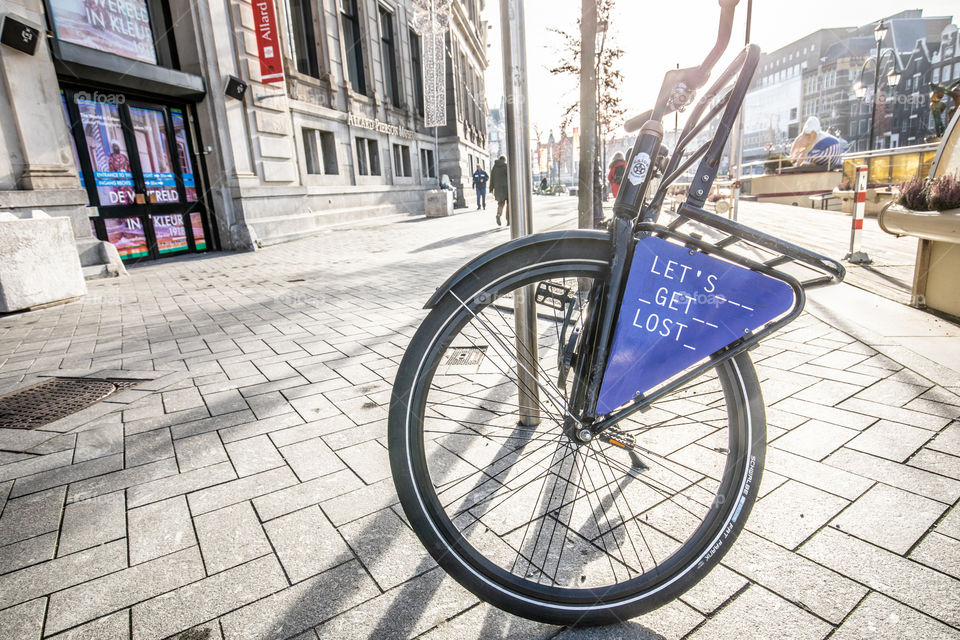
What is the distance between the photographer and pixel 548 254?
145 cm

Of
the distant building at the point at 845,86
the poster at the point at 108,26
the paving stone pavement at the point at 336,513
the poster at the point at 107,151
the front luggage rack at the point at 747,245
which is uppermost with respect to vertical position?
the distant building at the point at 845,86

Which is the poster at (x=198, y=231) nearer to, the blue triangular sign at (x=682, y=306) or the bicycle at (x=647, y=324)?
the bicycle at (x=647, y=324)

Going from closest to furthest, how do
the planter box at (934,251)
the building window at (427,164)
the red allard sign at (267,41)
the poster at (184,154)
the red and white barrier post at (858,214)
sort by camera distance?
the planter box at (934,251)
the red and white barrier post at (858,214)
the poster at (184,154)
the red allard sign at (267,41)
the building window at (427,164)

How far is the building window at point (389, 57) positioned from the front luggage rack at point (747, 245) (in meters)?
22.7

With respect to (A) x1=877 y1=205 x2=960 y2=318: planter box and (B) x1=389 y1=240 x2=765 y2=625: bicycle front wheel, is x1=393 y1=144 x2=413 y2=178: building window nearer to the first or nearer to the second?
(A) x1=877 y1=205 x2=960 y2=318: planter box

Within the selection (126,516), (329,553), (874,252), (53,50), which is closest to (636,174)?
(329,553)

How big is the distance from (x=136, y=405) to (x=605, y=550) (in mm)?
3112

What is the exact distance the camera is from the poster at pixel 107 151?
32.0ft

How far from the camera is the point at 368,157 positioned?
65.4 ft

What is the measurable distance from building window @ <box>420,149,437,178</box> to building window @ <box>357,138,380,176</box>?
517cm

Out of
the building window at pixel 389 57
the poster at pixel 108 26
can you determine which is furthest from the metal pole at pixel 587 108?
the building window at pixel 389 57

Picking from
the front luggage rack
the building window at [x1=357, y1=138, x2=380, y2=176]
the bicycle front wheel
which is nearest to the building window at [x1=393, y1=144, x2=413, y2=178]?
the building window at [x1=357, y1=138, x2=380, y2=176]

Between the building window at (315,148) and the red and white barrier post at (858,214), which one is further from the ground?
the building window at (315,148)

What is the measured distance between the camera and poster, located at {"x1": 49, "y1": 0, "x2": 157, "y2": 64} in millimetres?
8805
